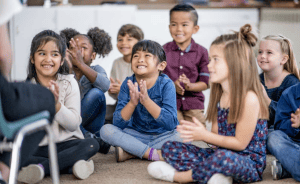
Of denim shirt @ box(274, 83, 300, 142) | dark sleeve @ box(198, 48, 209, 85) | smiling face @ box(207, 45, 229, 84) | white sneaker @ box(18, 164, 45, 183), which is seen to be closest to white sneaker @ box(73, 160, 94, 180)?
white sneaker @ box(18, 164, 45, 183)

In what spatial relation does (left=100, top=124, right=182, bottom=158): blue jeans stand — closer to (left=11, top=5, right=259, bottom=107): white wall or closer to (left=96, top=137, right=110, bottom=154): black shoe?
(left=96, top=137, right=110, bottom=154): black shoe

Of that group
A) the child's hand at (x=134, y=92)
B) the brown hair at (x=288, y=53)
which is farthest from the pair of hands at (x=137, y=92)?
the brown hair at (x=288, y=53)

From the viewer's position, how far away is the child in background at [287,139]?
4.26 feet

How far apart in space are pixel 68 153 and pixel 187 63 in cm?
102

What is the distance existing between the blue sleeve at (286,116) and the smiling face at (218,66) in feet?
1.11

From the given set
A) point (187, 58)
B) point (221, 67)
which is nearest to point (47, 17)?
point (187, 58)

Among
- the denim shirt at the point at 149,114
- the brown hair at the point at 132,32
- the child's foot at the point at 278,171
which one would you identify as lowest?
the child's foot at the point at 278,171

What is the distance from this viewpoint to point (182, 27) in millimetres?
2176

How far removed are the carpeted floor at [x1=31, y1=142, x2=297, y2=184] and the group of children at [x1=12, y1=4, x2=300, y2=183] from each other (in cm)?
3

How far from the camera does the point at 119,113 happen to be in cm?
155

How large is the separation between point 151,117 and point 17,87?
33.4 inches

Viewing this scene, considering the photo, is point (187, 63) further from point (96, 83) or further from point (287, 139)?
point (287, 139)

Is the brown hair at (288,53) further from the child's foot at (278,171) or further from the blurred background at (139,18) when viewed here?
the blurred background at (139,18)

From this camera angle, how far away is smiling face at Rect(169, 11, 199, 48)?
2174 millimetres
